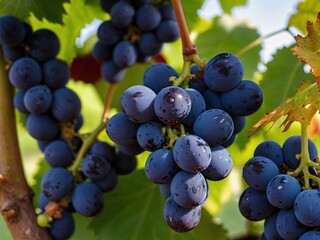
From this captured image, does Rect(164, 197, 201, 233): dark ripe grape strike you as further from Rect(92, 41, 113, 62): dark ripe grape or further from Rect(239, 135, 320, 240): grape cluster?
Answer: Rect(92, 41, 113, 62): dark ripe grape

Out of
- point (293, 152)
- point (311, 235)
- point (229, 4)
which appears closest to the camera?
point (311, 235)

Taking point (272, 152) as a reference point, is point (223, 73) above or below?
above

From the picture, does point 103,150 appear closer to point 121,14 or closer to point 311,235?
point 121,14

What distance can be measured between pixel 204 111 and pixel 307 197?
0.17m

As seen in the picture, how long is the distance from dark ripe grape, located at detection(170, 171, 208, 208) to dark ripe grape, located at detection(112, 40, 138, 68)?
45 centimetres

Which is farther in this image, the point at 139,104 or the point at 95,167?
the point at 95,167

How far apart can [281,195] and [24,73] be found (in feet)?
1.61

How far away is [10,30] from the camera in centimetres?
100

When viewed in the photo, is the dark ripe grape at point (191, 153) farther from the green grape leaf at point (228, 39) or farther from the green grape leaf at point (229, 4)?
the green grape leaf at point (229, 4)

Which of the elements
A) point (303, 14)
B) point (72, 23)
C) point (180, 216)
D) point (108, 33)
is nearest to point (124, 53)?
point (108, 33)

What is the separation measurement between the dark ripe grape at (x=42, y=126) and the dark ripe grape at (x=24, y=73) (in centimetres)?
6

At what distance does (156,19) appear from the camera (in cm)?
114

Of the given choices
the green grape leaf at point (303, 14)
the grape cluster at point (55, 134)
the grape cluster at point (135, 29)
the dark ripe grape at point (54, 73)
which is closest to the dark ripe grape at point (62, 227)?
the grape cluster at point (55, 134)

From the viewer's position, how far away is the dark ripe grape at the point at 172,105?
2.44 ft
